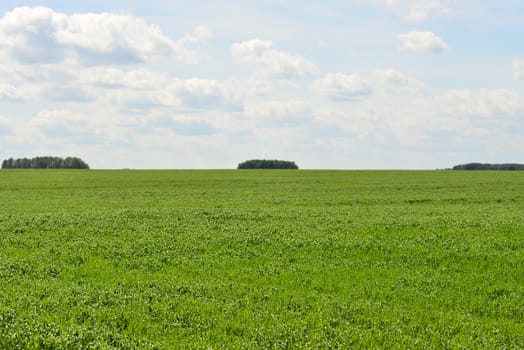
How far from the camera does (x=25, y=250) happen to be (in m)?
17.8

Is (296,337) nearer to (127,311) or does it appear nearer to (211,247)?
(127,311)

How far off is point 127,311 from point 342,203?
96.9 ft

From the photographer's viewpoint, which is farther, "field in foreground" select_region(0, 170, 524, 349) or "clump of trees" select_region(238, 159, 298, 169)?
"clump of trees" select_region(238, 159, 298, 169)

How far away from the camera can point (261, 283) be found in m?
14.1

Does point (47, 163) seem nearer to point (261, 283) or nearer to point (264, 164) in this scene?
point (264, 164)

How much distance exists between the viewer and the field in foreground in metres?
10.5

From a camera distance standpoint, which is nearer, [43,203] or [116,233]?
[116,233]

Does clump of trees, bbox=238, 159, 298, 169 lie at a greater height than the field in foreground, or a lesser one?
greater

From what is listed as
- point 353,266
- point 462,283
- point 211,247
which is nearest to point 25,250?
point 211,247

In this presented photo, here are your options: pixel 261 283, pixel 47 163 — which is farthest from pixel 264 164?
pixel 261 283

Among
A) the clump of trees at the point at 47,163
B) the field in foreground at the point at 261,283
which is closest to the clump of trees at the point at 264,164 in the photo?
the clump of trees at the point at 47,163

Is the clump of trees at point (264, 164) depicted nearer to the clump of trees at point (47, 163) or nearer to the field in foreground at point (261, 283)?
the clump of trees at point (47, 163)

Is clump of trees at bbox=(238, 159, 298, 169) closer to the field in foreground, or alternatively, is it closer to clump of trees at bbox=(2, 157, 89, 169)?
clump of trees at bbox=(2, 157, 89, 169)

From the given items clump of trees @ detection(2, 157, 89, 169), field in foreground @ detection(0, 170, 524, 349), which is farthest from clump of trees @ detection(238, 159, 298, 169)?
field in foreground @ detection(0, 170, 524, 349)
